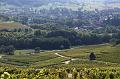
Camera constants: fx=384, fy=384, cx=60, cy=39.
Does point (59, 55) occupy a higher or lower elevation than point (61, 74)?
lower

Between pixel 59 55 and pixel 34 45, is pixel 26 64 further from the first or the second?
pixel 34 45

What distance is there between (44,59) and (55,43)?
4402cm

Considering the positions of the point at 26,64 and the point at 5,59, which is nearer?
the point at 26,64

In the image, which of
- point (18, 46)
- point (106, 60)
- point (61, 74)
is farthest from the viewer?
point (18, 46)

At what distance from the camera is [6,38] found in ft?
617

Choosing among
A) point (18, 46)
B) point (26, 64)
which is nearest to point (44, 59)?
point (26, 64)

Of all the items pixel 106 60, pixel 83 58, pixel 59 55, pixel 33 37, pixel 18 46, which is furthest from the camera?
pixel 33 37

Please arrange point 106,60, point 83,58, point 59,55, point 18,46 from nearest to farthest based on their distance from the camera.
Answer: point 106,60 → point 83,58 → point 59,55 → point 18,46

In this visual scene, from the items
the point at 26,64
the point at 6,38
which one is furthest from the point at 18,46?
the point at 26,64

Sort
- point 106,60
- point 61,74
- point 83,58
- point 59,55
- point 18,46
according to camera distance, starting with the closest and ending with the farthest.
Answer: point 61,74 < point 106,60 < point 83,58 < point 59,55 < point 18,46

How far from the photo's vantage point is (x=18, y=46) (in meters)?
184

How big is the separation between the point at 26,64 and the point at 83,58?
20.9 metres

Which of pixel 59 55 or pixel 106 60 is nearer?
pixel 106 60

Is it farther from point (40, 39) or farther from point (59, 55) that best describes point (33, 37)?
point (59, 55)
